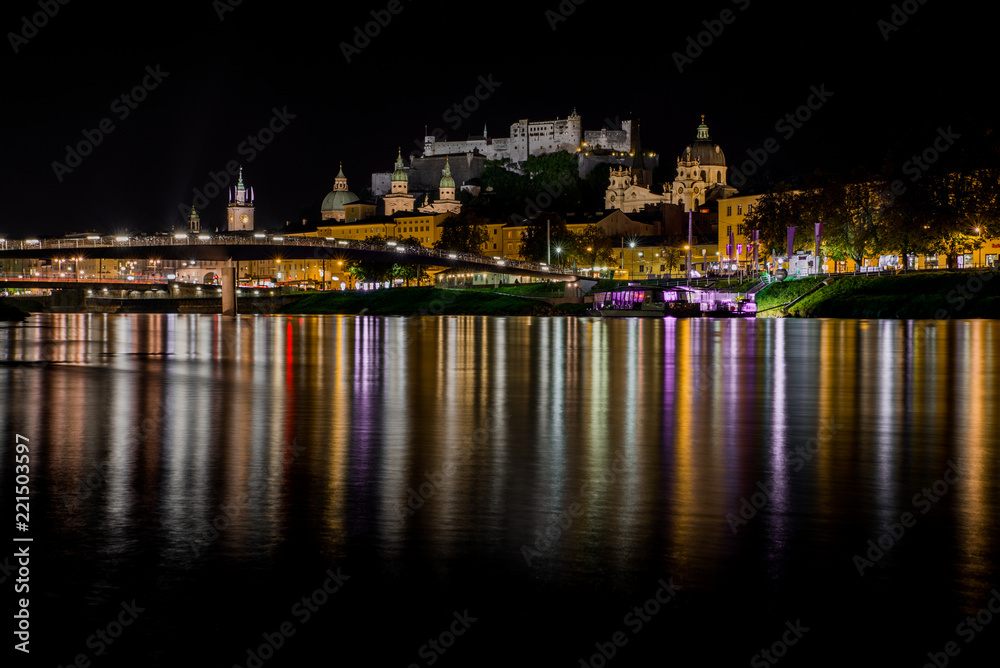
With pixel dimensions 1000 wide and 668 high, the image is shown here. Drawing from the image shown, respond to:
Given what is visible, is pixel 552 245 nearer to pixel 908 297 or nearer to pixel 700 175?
pixel 700 175

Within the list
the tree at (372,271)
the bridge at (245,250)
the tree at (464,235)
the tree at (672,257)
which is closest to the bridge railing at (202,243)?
the bridge at (245,250)

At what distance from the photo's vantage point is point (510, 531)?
27.1ft

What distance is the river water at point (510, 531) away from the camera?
20.1ft

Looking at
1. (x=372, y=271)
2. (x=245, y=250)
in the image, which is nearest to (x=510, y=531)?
(x=245, y=250)

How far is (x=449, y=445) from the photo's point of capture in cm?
1316

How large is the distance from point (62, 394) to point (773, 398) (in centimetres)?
1376

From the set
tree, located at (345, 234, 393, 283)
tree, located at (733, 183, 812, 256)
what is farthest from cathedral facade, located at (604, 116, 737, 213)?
tree, located at (733, 183, 812, 256)

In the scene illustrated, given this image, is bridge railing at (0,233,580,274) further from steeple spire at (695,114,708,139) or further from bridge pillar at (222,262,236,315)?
steeple spire at (695,114,708,139)

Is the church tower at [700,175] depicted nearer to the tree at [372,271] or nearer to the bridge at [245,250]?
the tree at [372,271]

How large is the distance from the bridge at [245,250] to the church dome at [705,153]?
67705 mm

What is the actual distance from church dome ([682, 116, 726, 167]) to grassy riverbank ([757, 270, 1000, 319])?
95.5 metres

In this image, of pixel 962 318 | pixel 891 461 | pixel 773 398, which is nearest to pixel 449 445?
pixel 891 461

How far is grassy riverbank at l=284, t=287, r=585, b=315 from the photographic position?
355ft

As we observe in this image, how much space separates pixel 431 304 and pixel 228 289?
80.8 ft
